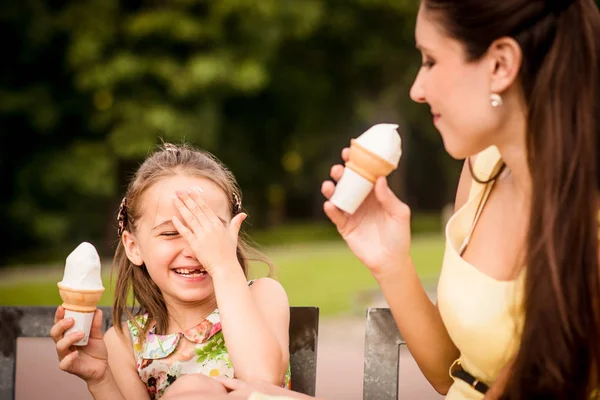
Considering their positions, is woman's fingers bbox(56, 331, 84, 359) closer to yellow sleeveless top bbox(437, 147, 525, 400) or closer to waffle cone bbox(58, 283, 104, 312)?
waffle cone bbox(58, 283, 104, 312)

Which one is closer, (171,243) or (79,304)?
(79,304)

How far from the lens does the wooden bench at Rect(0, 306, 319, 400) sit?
125 inches

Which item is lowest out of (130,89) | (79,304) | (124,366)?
(124,366)

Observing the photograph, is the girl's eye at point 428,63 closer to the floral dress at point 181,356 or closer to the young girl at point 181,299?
the young girl at point 181,299

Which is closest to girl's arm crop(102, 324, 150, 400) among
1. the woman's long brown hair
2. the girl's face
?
the girl's face

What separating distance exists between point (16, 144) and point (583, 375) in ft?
58.9

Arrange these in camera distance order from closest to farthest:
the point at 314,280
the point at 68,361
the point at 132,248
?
1. the point at 68,361
2. the point at 132,248
3. the point at 314,280

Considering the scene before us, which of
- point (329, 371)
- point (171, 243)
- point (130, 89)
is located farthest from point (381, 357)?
point (130, 89)

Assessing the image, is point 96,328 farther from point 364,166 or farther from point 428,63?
point 428,63

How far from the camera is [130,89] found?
696 inches

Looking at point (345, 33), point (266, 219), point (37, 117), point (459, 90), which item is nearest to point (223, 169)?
point (459, 90)

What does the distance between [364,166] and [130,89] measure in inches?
622

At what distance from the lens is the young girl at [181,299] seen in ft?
8.95

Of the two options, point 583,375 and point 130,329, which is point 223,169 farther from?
point 583,375
